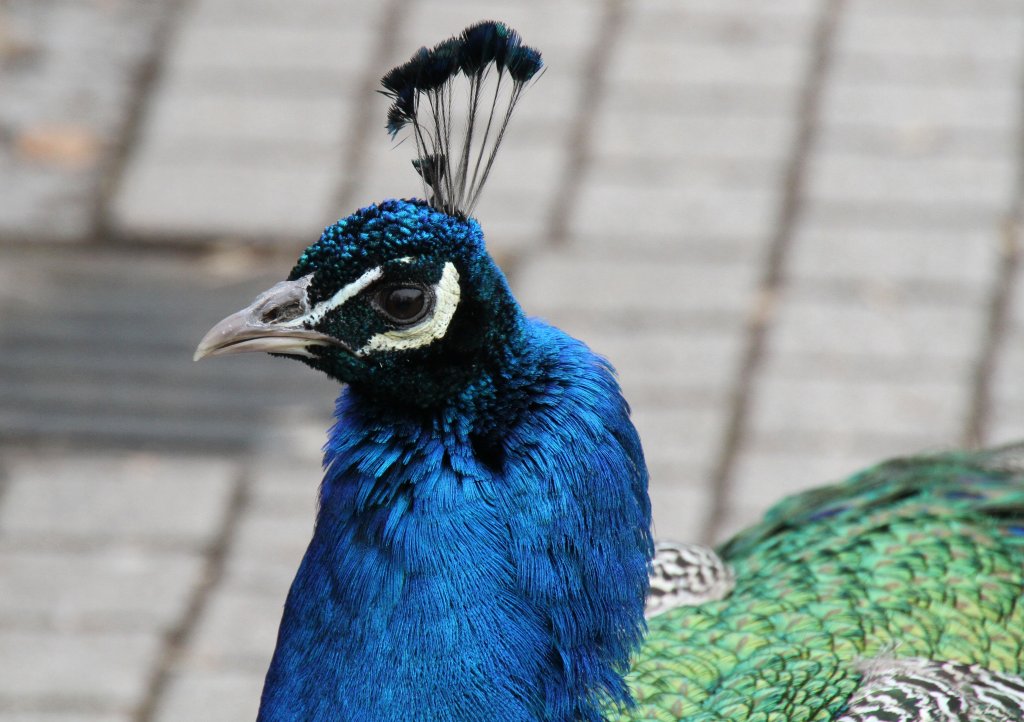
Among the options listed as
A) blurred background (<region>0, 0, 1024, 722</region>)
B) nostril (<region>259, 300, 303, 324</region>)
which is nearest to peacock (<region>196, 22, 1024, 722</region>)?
nostril (<region>259, 300, 303, 324</region>)

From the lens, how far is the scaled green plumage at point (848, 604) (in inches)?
70.2

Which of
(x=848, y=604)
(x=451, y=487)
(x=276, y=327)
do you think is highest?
(x=276, y=327)

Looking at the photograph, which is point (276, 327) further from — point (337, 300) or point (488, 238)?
point (488, 238)

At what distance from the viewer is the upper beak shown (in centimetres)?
156

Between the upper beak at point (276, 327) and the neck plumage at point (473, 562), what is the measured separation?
3.7 inches

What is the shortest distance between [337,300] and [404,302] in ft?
0.21

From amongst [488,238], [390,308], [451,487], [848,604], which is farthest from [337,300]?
[488,238]

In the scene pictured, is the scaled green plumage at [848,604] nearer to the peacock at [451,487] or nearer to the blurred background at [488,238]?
the peacock at [451,487]

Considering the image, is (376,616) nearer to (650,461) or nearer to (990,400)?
(650,461)

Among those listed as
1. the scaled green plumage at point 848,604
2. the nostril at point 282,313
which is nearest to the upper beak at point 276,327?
the nostril at point 282,313

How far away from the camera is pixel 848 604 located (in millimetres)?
1890

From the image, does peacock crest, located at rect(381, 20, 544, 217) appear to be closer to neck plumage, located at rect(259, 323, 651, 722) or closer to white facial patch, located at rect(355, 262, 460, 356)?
white facial patch, located at rect(355, 262, 460, 356)

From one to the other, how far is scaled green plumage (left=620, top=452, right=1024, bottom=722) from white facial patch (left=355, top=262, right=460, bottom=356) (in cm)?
49

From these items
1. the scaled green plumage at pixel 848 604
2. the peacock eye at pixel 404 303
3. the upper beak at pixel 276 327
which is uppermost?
the peacock eye at pixel 404 303
